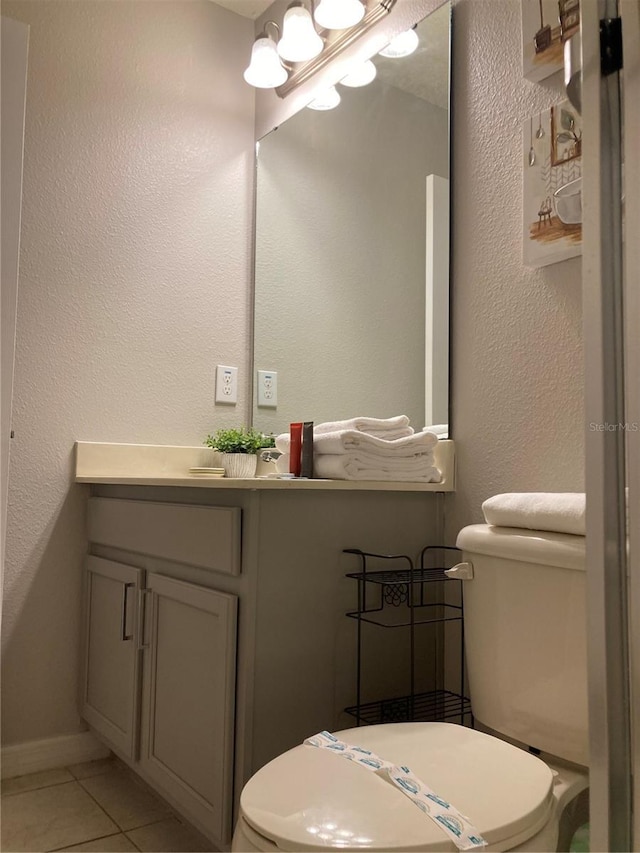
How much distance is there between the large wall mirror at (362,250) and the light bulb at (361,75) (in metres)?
0.02

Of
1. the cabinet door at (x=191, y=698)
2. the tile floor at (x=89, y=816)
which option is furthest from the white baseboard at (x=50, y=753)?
the cabinet door at (x=191, y=698)

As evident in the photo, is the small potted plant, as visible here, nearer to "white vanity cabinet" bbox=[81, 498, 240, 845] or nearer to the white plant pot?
the white plant pot

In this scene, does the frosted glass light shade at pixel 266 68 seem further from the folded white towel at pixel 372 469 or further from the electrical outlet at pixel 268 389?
the folded white towel at pixel 372 469

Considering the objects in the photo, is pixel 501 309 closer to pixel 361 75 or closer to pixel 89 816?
pixel 361 75

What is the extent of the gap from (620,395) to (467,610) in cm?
76

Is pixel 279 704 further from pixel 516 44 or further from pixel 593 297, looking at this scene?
pixel 516 44

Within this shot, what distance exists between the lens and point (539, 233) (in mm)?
1369

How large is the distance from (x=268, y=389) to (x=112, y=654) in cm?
88

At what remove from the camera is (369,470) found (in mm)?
1435

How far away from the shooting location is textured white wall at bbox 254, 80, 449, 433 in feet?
5.59

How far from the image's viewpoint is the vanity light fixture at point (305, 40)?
1811mm

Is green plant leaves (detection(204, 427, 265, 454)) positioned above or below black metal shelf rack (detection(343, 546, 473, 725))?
above

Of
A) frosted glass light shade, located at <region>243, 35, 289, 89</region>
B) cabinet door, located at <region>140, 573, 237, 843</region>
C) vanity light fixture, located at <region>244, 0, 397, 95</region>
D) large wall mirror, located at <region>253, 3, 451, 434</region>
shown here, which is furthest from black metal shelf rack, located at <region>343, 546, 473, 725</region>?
frosted glass light shade, located at <region>243, 35, 289, 89</region>

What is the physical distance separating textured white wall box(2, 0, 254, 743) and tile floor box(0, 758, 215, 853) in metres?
0.15
